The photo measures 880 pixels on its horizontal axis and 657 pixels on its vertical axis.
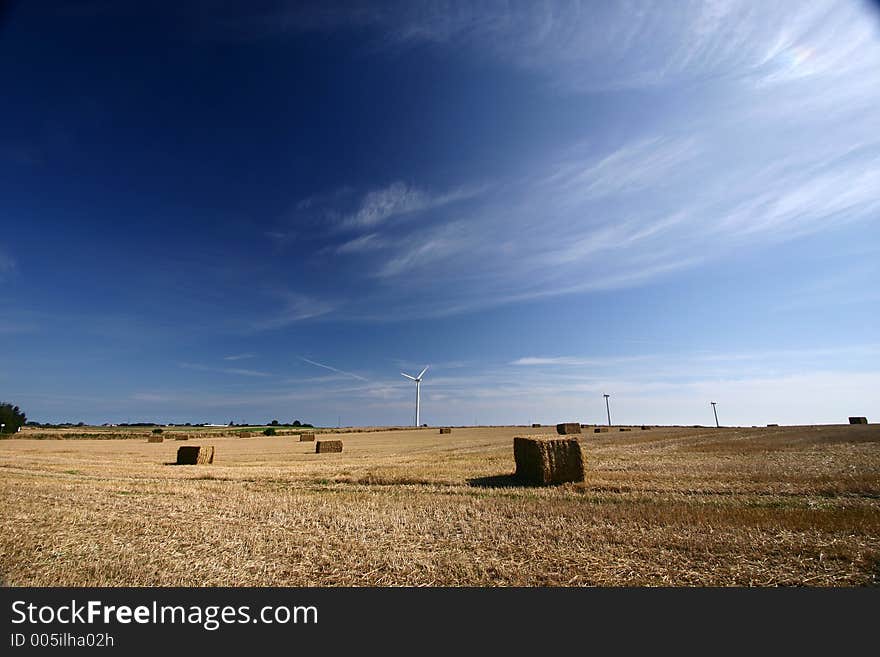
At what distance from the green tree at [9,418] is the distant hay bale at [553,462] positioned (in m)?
98.9

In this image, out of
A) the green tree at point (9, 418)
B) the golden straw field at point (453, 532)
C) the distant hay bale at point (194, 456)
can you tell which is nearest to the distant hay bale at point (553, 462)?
the golden straw field at point (453, 532)

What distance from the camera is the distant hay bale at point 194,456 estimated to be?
76.9 ft

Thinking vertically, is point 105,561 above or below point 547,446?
below

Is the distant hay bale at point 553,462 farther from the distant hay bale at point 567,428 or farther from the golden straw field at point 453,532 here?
the distant hay bale at point 567,428

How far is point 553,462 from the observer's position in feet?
42.9

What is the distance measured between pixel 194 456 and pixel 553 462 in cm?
1992

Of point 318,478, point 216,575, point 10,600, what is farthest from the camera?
point 318,478

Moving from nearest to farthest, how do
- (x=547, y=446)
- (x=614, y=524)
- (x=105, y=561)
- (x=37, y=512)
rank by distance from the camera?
(x=105, y=561) < (x=614, y=524) < (x=37, y=512) < (x=547, y=446)

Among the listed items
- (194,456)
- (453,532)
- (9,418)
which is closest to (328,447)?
(194,456)

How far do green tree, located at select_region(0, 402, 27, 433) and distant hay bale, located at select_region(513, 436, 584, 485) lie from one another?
324ft

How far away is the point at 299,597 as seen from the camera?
15.0 ft

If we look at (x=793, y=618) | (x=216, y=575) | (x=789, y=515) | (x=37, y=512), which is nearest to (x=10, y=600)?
(x=216, y=575)

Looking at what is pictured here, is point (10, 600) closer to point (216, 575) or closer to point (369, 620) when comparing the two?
point (216, 575)

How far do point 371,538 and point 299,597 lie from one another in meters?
2.27
